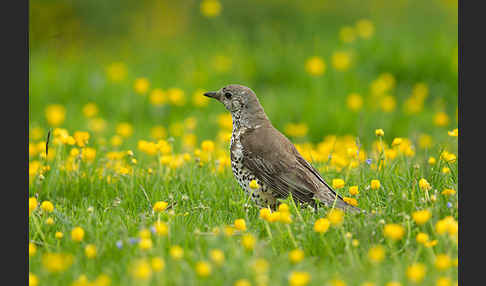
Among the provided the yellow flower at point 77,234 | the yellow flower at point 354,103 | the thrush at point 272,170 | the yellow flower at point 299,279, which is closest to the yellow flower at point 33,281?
the yellow flower at point 77,234

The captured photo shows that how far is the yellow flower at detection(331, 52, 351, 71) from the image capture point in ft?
34.7

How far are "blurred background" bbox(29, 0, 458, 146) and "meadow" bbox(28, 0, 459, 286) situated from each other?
35 mm

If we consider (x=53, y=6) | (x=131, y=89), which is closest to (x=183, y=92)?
(x=131, y=89)

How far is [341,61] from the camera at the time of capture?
10.6m

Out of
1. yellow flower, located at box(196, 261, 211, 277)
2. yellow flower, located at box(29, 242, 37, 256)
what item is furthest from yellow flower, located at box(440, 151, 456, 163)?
yellow flower, located at box(29, 242, 37, 256)

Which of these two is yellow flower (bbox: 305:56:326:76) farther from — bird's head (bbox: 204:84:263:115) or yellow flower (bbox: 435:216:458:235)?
yellow flower (bbox: 435:216:458:235)

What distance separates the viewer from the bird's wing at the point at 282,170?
17.0 feet

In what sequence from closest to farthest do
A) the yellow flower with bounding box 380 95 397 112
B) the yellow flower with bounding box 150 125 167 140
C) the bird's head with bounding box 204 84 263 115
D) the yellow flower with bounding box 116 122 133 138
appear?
the bird's head with bounding box 204 84 263 115 < the yellow flower with bounding box 116 122 133 138 < the yellow flower with bounding box 150 125 167 140 < the yellow flower with bounding box 380 95 397 112

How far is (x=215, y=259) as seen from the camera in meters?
3.40

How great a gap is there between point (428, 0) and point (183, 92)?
6575 millimetres

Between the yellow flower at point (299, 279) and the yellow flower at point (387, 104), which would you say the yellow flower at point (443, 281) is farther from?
the yellow flower at point (387, 104)

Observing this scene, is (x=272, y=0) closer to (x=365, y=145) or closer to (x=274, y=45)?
(x=274, y=45)

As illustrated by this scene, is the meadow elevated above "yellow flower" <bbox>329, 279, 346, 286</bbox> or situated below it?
above

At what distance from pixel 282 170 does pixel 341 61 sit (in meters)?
5.59
